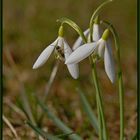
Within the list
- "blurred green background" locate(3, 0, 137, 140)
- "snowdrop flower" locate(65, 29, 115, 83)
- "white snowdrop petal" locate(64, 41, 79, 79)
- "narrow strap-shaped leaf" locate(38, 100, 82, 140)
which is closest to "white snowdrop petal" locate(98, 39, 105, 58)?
"snowdrop flower" locate(65, 29, 115, 83)

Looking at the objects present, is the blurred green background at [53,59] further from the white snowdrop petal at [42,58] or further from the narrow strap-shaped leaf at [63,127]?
the white snowdrop petal at [42,58]

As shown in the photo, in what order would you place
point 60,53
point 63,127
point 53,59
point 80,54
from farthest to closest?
point 53,59, point 63,127, point 60,53, point 80,54

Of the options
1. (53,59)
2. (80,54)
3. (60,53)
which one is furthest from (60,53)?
(53,59)

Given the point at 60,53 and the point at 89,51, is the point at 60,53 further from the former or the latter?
the point at 89,51

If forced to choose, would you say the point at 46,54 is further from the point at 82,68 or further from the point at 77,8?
the point at 77,8

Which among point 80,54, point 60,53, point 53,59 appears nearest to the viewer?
point 80,54

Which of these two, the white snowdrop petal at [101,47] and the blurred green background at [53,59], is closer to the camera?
the white snowdrop petal at [101,47]

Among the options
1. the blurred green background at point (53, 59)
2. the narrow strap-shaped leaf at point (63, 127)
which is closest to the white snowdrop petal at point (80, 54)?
the narrow strap-shaped leaf at point (63, 127)
